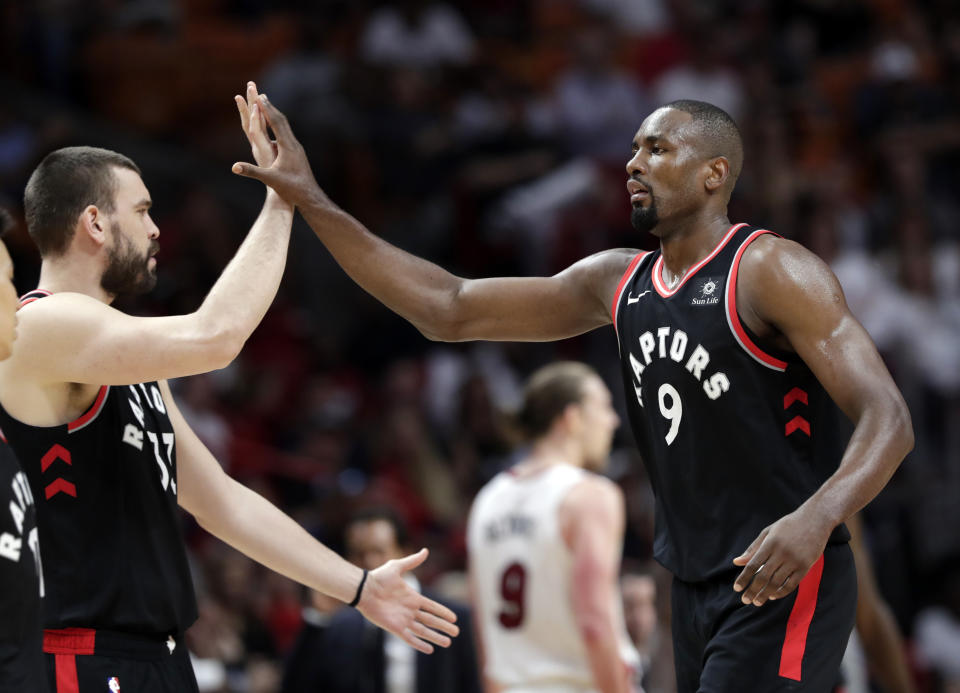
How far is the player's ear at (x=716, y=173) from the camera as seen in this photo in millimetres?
4672

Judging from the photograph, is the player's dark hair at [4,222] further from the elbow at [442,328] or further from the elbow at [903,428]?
the elbow at [903,428]

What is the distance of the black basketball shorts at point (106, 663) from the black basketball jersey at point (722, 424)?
65.0 inches

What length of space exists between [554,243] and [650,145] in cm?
764

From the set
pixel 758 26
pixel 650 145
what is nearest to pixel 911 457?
pixel 758 26

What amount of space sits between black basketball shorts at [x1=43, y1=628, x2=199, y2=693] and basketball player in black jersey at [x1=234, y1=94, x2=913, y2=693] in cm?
166

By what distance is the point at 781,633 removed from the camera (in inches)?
167

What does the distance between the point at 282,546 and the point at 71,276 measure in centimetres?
116

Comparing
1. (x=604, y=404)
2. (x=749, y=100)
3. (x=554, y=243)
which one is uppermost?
(x=749, y=100)

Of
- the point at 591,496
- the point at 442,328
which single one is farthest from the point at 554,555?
the point at 442,328

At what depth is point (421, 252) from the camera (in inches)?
505

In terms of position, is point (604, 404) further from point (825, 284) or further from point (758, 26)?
point (758, 26)

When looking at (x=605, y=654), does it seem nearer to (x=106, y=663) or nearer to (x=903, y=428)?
(x=903, y=428)

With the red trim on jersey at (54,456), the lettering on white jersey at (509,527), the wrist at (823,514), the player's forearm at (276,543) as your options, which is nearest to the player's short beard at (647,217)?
the wrist at (823,514)

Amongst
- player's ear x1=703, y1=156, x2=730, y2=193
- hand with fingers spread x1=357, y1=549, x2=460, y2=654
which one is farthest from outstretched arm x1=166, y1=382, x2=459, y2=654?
player's ear x1=703, y1=156, x2=730, y2=193
